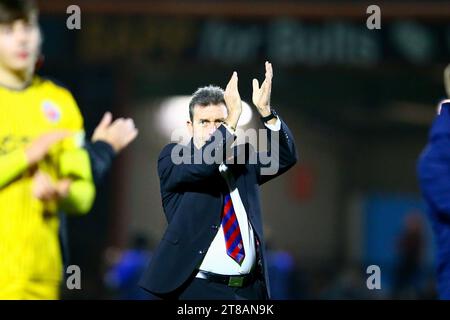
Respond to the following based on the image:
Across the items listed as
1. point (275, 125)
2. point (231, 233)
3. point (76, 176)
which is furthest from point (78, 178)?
point (275, 125)

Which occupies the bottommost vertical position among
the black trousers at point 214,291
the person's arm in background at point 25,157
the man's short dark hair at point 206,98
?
the black trousers at point 214,291

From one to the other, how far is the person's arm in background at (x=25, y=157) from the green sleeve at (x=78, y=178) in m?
0.12

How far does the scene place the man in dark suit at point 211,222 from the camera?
5.44 meters

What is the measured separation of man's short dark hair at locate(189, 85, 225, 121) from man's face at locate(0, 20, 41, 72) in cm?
86

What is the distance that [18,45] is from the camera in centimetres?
487

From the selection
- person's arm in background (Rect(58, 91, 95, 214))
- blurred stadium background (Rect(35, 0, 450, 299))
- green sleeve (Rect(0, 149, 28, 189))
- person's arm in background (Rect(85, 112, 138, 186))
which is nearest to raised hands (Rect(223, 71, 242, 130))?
person's arm in background (Rect(85, 112, 138, 186))

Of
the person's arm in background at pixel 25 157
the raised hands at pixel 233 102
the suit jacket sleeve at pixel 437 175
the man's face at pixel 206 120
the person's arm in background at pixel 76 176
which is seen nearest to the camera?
the person's arm in background at pixel 25 157

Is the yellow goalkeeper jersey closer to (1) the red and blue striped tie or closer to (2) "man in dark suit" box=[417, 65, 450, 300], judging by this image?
(1) the red and blue striped tie

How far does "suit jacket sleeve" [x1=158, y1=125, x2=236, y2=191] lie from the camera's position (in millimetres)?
5223

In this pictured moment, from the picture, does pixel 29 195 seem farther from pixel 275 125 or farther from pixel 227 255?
pixel 275 125

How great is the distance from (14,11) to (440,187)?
249 cm

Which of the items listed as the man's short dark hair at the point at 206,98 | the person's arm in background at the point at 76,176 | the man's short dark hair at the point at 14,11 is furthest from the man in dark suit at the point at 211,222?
the man's short dark hair at the point at 14,11

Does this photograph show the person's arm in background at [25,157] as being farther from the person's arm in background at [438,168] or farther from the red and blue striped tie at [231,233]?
the person's arm in background at [438,168]

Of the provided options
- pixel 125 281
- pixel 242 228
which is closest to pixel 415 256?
pixel 125 281
